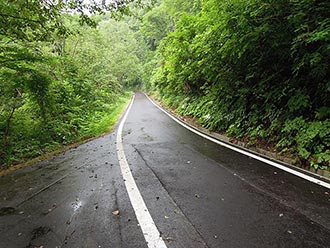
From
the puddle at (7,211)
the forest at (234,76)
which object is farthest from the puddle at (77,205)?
the forest at (234,76)

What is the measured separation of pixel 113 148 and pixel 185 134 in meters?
3.06

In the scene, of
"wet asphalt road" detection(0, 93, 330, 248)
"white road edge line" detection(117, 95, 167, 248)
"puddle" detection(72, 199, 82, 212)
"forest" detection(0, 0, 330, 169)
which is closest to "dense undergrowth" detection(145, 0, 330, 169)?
"forest" detection(0, 0, 330, 169)

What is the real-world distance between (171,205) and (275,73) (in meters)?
5.46

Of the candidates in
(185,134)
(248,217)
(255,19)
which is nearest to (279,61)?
(255,19)

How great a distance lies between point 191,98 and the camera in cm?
1523

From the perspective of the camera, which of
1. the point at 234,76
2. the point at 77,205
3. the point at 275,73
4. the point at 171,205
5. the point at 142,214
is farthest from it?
the point at 234,76

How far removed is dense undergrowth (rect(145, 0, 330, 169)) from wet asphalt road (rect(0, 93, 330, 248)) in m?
1.30

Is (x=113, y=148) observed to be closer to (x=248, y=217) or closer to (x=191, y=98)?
(x=248, y=217)

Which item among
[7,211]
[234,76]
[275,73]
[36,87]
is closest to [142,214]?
[7,211]

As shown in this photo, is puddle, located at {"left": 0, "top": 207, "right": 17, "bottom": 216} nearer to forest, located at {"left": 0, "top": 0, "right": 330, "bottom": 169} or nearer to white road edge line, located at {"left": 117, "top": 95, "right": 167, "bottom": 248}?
white road edge line, located at {"left": 117, "top": 95, "right": 167, "bottom": 248}

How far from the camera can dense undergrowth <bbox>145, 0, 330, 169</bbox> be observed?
5.17 meters

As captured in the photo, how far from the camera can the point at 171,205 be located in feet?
11.5

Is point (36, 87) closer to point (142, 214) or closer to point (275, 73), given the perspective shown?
point (142, 214)

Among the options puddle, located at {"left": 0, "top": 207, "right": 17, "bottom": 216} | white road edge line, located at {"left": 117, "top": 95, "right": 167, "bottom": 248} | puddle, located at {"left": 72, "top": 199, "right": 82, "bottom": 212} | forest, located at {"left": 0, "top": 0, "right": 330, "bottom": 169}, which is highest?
forest, located at {"left": 0, "top": 0, "right": 330, "bottom": 169}
